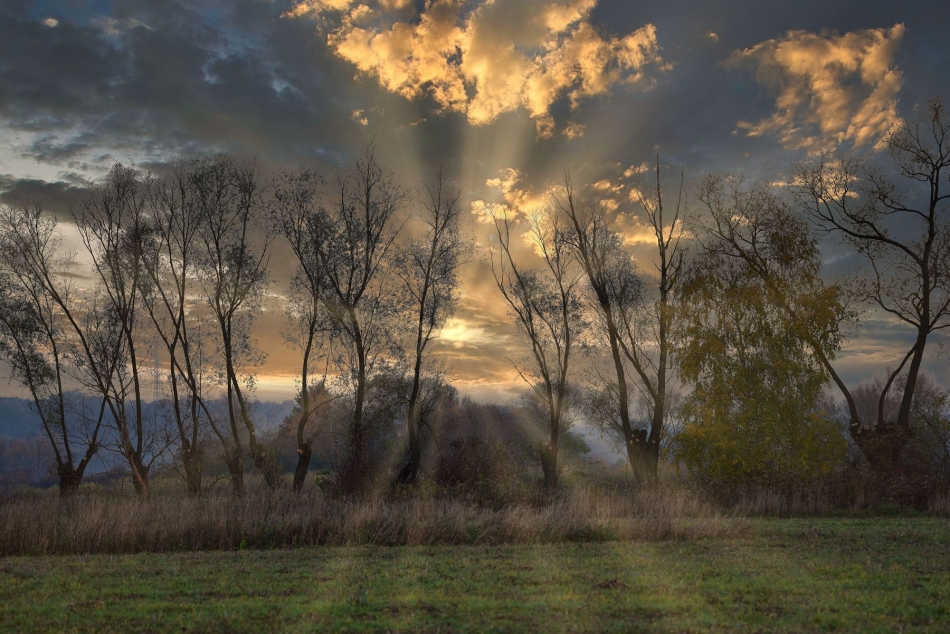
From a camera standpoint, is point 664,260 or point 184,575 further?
point 664,260

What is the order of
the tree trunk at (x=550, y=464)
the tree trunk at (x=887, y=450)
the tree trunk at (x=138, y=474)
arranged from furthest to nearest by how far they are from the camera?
the tree trunk at (x=550, y=464) → the tree trunk at (x=138, y=474) → the tree trunk at (x=887, y=450)

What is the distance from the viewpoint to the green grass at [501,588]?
669 centimetres

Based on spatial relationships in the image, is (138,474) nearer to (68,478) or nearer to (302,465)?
(68,478)

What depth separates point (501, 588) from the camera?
27.8ft

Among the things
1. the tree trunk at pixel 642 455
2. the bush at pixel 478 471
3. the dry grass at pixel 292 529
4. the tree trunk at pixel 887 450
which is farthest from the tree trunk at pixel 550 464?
the dry grass at pixel 292 529

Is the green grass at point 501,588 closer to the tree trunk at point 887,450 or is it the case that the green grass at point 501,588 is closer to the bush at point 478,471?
the bush at point 478,471

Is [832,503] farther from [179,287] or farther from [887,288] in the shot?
[179,287]

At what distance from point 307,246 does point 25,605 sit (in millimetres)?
24026

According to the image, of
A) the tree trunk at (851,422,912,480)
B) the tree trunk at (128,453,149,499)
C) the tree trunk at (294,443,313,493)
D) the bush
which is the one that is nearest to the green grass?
the bush

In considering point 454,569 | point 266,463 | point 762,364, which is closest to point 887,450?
point 762,364

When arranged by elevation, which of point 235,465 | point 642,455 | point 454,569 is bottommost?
point 235,465

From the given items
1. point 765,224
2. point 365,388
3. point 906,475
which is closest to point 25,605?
point 365,388

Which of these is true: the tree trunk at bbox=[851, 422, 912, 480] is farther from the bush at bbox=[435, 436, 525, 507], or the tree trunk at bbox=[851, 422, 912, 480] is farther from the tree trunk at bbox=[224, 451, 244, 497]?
the tree trunk at bbox=[224, 451, 244, 497]

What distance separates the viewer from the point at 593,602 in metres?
7.51
